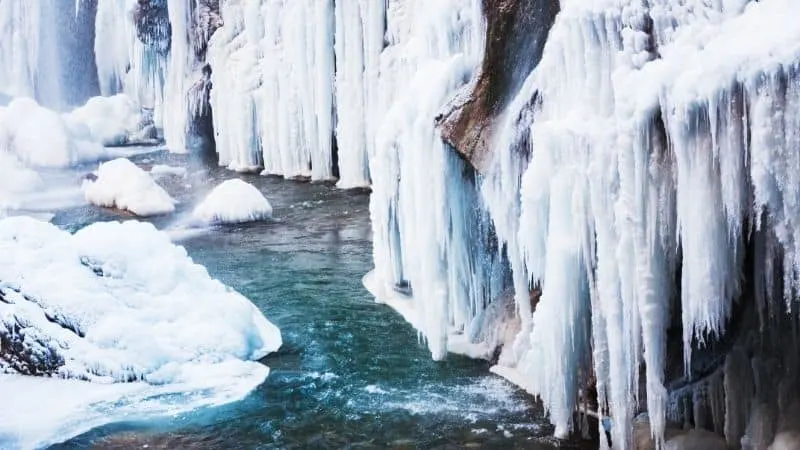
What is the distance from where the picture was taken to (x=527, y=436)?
8000 mm

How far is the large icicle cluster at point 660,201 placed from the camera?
5.70 metres

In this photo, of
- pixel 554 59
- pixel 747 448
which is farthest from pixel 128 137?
pixel 747 448

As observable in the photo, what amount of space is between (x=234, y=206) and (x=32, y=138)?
10.3 meters

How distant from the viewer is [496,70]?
30.8ft

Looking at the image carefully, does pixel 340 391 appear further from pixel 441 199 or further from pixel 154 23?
pixel 154 23

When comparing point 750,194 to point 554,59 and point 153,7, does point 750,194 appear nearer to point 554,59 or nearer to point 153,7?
point 554,59

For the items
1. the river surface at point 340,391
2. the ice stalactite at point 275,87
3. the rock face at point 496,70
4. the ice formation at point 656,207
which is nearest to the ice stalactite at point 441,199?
the rock face at point 496,70

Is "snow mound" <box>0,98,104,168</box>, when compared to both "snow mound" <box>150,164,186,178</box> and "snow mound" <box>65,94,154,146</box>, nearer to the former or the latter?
"snow mound" <box>65,94,154,146</box>

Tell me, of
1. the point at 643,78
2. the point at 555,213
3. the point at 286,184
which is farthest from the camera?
the point at 286,184

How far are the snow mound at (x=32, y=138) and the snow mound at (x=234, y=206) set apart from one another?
9.10 m

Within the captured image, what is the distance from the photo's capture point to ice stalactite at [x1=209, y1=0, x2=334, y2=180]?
68.5 ft

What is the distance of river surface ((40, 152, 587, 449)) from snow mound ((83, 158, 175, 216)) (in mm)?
4865

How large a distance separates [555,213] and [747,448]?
2.23 meters

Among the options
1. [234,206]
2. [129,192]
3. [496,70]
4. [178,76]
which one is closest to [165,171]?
[129,192]
